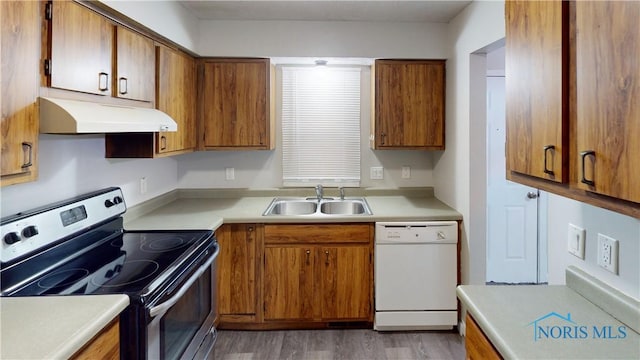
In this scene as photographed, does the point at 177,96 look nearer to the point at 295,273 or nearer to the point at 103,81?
the point at 103,81

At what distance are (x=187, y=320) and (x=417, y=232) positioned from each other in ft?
5.39

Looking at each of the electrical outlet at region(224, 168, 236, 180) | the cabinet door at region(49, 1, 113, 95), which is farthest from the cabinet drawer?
the cabinet door at region(49, 1, 113, 95)

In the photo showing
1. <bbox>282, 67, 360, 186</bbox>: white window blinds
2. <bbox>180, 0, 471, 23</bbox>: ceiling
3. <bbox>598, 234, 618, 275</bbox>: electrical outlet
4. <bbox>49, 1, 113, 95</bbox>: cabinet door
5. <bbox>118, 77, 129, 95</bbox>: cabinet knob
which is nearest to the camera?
<bbox>598, 234, 618, 275</bbox>: electrical outlet

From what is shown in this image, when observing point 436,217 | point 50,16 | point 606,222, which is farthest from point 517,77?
point 50,16

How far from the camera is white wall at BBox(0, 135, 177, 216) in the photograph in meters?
1.69

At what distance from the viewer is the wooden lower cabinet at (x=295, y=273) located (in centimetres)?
279

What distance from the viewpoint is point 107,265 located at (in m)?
1.72

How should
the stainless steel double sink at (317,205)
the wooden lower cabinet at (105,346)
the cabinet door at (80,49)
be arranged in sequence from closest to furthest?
the wooden lower cabinet at (105,346) → the cabinet door at (80,49) → the stainless steel double sink at (317,205)

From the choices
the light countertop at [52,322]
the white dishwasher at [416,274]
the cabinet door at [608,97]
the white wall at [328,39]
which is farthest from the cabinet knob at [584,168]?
the white wall at [328,39]

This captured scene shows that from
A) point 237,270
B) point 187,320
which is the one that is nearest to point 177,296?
point 187,320

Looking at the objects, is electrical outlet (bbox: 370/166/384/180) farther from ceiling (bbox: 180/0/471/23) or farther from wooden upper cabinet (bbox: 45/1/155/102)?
wooden upper cabinet (bbox: 45/1/155/102)

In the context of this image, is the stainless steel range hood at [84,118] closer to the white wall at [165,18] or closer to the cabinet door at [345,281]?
the white wall at [165,18]

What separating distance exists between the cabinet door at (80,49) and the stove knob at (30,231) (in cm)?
56

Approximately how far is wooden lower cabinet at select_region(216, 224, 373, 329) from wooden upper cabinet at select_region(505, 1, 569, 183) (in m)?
1.56
